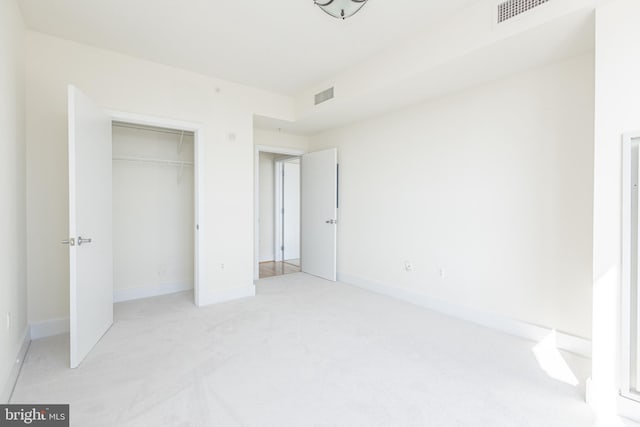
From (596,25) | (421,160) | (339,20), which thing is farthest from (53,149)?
(596,25)

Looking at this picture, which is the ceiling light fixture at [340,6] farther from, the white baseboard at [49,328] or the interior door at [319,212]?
the white baseboard at [49,328]

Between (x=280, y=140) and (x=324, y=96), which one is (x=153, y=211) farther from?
(x=324, y=96)

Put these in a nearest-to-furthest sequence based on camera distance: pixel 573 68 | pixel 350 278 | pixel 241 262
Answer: pixel 573 68
pixel 241 262
pixel 350 278

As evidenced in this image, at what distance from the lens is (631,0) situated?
185 cm

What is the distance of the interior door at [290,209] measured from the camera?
6.71m

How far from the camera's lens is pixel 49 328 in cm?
294

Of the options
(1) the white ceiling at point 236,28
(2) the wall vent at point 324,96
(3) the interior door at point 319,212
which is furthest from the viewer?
(3) the interior door at point 319,212

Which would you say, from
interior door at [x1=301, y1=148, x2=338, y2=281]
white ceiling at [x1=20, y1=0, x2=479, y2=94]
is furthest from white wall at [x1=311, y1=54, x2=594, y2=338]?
white ceiling at [x1=20, y1=0, x2=479, y2=94]

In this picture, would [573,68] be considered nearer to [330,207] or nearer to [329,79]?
[329,79]

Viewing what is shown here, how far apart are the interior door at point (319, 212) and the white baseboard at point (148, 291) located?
1990 mm

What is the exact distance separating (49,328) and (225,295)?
1.70 m

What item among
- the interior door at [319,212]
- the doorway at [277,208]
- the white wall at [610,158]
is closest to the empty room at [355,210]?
the white wall at [610,158]

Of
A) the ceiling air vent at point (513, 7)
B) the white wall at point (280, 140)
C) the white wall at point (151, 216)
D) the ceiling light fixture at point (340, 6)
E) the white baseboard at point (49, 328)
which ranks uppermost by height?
the ceiling light fixture at point (340, 6)

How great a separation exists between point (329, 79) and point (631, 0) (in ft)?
8.89
